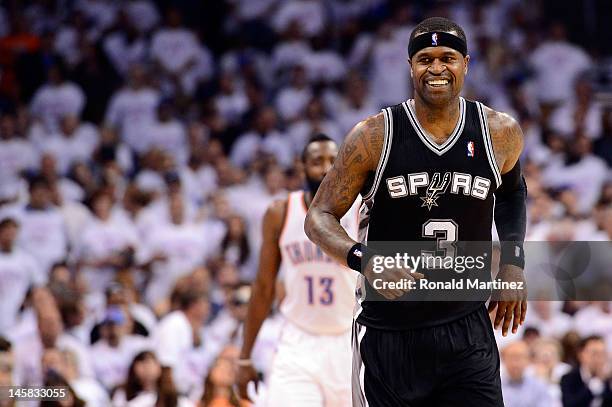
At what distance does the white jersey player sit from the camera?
6000mm

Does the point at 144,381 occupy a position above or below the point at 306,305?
below

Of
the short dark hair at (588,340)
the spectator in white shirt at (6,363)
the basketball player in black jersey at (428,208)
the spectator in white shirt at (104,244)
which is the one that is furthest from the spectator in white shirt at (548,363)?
the basketball player in black jersey at (428,208)

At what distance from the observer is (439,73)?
450cm

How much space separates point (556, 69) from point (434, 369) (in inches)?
423

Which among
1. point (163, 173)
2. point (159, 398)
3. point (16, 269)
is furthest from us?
point (163, 173)

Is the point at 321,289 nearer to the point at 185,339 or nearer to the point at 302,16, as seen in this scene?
the point at 185,339

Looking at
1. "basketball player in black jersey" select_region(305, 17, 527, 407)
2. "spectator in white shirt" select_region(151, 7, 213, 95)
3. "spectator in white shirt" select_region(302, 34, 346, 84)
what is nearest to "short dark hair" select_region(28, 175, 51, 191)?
"spectator in white shirt" select_region(151, 7, 213, 95)

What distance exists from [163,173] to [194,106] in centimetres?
180

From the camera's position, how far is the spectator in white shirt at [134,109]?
13719mm

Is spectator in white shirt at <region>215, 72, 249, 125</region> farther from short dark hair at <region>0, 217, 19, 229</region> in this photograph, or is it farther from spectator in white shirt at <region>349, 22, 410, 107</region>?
short dark hair at <region>0, 217, 19, 229</region>

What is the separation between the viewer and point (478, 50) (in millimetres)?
14766

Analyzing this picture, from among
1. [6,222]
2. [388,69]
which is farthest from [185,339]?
[388,69]

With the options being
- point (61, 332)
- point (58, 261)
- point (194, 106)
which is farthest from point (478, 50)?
point (61, 332)

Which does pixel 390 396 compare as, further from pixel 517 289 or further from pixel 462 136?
pixel 462 136
